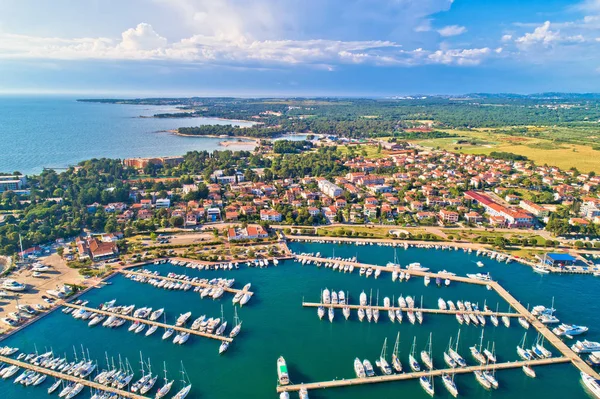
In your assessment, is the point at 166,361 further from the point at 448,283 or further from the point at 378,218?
the point at 378,218

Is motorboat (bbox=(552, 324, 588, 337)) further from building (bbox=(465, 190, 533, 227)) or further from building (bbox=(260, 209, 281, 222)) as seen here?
building (bbox=(260, 209, 281, 222))

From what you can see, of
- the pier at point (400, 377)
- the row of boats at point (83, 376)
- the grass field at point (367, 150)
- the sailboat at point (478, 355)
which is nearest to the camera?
the row of boats at point (83, 376)

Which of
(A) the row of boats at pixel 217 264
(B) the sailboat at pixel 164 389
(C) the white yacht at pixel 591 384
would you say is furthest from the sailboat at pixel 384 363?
(A) the row of boats at pixel 217 264

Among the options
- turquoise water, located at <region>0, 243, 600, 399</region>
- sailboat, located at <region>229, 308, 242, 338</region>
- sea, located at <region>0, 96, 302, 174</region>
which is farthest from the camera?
sea, located at <region>0, 96, 302, 174</region>

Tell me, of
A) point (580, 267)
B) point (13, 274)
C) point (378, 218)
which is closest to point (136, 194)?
point (13, 274)

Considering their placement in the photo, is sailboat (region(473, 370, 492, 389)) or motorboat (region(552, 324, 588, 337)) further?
motorboat (region(552, 324, 588, 337))

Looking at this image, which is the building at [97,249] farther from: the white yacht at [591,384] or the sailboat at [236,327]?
the white yacht at [591,384]

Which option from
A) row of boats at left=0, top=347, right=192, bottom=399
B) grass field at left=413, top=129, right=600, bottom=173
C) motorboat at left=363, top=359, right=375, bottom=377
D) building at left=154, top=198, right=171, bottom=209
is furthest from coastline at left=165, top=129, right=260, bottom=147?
motorboat at left=363, top=359, right=375, bottom=377
